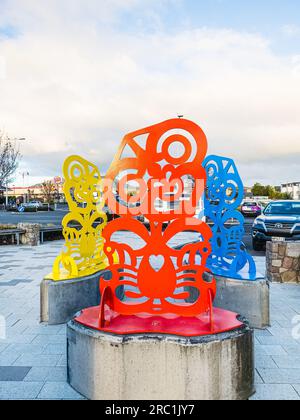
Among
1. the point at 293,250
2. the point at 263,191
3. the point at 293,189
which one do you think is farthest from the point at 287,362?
the point at 293,189

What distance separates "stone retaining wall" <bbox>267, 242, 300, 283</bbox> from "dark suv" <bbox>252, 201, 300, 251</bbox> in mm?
3766

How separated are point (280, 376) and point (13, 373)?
2.58 metres

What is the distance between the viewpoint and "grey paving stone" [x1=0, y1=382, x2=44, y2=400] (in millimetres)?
3211

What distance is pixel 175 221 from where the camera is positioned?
346cm

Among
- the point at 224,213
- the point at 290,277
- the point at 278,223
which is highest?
the point at 224,213

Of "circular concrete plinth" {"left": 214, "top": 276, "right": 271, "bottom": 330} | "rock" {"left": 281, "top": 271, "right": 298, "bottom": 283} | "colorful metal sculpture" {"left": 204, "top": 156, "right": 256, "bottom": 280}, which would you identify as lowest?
"rock" {"left": 281, "top": 271, "right": 298, "bottom": 283}

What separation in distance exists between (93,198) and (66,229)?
75 centimetres

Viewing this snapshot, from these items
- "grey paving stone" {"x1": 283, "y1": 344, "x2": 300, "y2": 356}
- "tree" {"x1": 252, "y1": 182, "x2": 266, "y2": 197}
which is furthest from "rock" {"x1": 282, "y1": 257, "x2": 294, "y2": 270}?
"tree" {"x1": 252, "y1": 182, "x2": 266, "y2": 197}

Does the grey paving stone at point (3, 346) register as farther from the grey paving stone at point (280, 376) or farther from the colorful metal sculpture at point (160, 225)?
the grey paving stone at point (280, 376)

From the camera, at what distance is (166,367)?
3.01 metres

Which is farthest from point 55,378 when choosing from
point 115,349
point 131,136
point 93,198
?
point 93,198

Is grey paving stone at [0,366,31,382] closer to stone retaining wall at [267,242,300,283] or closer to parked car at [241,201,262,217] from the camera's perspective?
stone retaining wall at [267,242,300,283]

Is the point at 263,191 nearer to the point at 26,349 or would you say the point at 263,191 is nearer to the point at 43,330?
the point at 43,330

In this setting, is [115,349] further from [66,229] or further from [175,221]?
[66,229]
